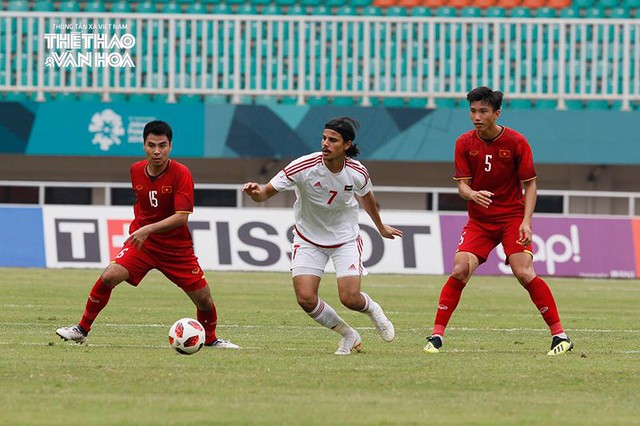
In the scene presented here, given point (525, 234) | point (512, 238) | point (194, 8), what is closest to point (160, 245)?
point (512, 238)

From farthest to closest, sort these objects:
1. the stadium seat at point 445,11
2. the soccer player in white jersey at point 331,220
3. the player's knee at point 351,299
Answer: the stadium seat at point 445,11 → the player's knee at point 351,299 → the soccer player in white jersey at point 331,220

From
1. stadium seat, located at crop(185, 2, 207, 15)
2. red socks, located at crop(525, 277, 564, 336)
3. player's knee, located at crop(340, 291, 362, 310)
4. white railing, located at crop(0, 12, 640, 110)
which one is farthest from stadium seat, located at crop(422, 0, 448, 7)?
player's knee, located at crop(340, 291, 362, 310)

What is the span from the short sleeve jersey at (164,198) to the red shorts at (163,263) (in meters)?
0.07

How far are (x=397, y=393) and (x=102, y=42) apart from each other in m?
24.1

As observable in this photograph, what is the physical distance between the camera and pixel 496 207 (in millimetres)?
11602

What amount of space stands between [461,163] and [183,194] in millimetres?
2402

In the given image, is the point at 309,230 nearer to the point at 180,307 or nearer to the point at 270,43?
the point at 180,307

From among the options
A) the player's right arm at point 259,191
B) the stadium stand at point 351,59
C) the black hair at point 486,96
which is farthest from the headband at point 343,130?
the stadium stand at point 351,59

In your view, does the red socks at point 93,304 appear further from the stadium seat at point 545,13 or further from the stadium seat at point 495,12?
the stadium seat at point 545,13

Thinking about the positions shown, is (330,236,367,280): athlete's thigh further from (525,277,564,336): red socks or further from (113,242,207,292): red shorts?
(525,277,564,336): red socks

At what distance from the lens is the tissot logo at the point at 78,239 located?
2533cm

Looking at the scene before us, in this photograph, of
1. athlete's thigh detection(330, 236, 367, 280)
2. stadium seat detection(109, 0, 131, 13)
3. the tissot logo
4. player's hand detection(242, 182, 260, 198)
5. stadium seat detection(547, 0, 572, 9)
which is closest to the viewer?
player's hand detection(242, 182, 260, 198)

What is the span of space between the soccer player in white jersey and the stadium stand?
1986cm

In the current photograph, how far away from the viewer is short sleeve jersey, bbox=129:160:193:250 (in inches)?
452
